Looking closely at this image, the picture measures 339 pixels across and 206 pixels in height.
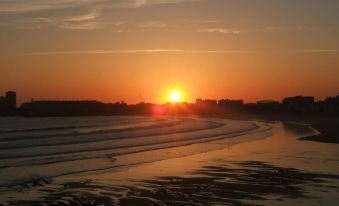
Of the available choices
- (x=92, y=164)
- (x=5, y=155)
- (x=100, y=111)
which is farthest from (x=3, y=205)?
(x=100, y=111)

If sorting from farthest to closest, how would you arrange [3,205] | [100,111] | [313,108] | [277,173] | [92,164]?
1. [100,111]
2. [313,108]
3. [92,164]
4. [277,173]
5. [3,205]

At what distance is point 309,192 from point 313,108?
142336mm

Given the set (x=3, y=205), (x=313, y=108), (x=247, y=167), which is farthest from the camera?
(x=313, y=108)

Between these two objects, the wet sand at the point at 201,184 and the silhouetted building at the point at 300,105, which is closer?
the wet sand at the point at 201,184

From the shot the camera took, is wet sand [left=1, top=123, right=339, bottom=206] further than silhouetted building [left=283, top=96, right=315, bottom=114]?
No

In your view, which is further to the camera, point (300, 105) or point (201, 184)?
point (300, 105)

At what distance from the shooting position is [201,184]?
53.1 feet

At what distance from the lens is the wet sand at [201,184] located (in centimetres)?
1330

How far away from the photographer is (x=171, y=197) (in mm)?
13797

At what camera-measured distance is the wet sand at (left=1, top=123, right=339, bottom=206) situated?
13.3 metres

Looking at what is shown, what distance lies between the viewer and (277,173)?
1859 cm

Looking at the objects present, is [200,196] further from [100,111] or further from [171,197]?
[100,111]

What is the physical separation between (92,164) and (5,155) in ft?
20.9

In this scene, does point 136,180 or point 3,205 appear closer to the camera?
point 3,205
